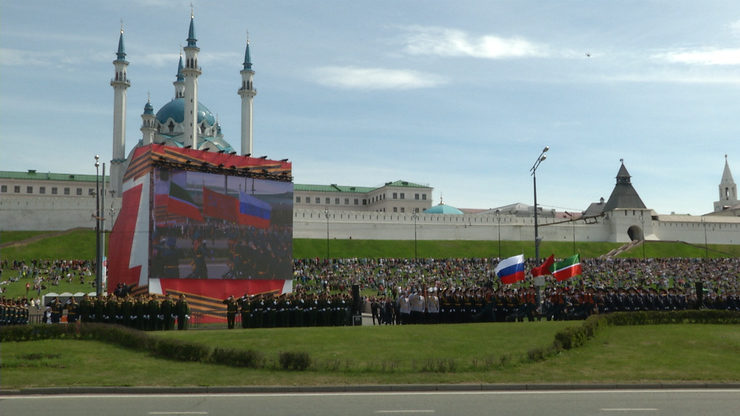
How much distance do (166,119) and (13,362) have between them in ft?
281

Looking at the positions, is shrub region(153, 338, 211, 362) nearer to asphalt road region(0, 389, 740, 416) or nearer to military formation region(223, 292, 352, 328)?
asphalt road region(0, 389, 740, 416)

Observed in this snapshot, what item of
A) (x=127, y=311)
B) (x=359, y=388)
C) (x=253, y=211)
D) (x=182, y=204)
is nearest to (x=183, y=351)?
(x=359, y=388)

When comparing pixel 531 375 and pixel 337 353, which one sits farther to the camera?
pixel 337 353

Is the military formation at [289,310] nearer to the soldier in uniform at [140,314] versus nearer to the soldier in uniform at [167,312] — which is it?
the soldier in uniform at [167,312]

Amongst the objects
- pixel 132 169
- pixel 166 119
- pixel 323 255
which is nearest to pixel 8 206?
pixel 166 119

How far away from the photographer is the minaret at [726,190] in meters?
168

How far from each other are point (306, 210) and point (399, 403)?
8366cm

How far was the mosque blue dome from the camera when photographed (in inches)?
3885

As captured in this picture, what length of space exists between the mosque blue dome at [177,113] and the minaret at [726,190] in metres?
126

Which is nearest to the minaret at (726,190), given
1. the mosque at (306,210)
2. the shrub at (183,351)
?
the mosque at (306,210)

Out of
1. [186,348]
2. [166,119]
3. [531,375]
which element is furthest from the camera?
[166,119]

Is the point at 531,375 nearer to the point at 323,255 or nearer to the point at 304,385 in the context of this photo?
the point at 304,385

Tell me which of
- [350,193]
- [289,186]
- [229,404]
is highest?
[350,193]

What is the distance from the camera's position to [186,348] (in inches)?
717
